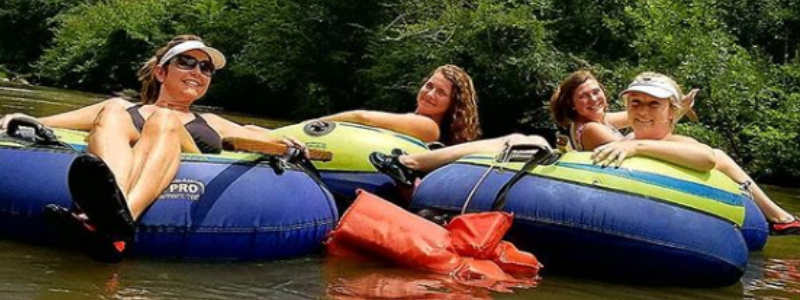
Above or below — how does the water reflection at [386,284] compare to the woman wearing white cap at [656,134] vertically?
below

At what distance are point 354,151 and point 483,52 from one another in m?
14.2

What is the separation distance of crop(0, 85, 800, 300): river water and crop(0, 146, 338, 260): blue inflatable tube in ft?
0.19

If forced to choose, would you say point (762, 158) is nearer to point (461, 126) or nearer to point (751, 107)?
point (751, 107)

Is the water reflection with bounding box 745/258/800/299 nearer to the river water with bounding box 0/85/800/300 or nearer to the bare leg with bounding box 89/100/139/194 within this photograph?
the river water with bounding box 0/85/800/300

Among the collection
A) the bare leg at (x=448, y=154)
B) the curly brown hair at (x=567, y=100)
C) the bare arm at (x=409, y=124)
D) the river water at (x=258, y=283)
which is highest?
the curly brown hair at (x=567, y=100)

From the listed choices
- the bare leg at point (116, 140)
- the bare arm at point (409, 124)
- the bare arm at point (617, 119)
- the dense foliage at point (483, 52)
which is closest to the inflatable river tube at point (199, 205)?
the bare leg at point (116, 140)

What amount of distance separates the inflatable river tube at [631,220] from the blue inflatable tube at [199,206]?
0.85 meters

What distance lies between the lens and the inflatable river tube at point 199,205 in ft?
12.6

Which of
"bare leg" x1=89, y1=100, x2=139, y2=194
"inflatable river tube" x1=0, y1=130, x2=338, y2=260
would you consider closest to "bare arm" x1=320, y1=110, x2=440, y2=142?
"inflatable river tube" x1=0, y1=130, x2=338, y2=260

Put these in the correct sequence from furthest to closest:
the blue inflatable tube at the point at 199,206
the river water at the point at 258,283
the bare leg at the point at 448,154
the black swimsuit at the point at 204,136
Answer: the bare leg at the point at 448,154
the black swimsuit at the point at 204,136
the blue inflatable tube at the point at 199,206
the river water at the point at 258,283

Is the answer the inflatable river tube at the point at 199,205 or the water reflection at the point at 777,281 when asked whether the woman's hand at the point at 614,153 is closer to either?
the water reflection at the point at 777,281

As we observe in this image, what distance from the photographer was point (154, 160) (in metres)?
3.76

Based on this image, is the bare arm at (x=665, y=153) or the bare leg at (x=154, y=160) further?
the bare arm at (x=665, y=153)

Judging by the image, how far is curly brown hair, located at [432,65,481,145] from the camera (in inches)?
214
